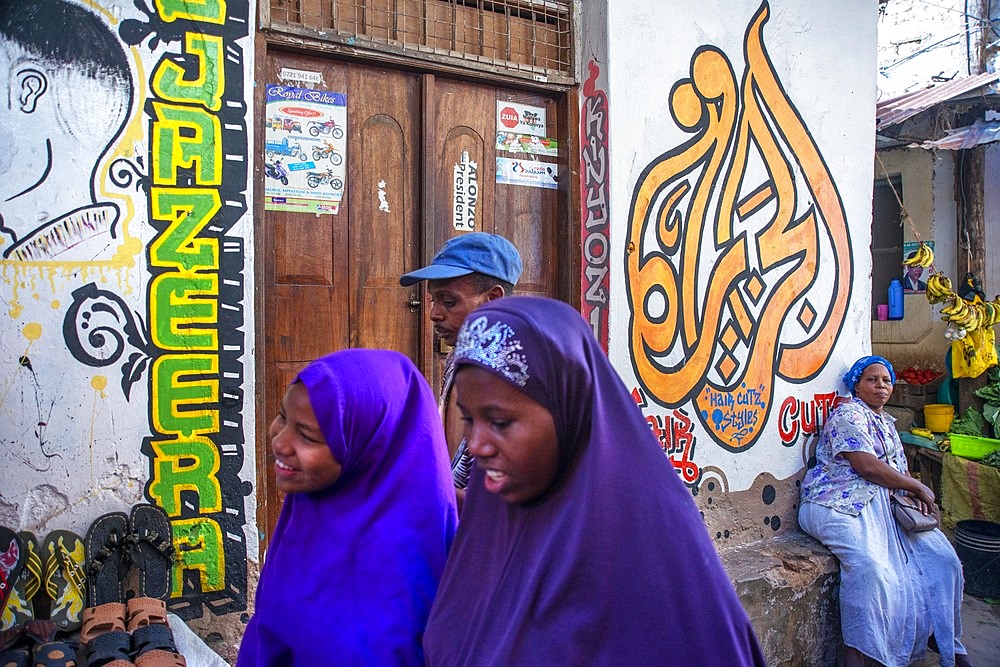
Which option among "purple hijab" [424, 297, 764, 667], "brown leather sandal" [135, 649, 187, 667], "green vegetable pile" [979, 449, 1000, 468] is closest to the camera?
"purple hijab" [424, 297, 764, 667]

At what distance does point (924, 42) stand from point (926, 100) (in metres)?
4.17

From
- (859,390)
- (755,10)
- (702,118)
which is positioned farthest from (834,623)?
(755,10)

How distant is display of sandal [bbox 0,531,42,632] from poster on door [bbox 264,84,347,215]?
5.21 feet

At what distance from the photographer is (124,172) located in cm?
280

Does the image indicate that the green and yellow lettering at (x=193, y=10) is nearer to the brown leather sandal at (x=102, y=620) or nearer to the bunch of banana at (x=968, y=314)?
the brown leather sandal at (x=102, y=620)

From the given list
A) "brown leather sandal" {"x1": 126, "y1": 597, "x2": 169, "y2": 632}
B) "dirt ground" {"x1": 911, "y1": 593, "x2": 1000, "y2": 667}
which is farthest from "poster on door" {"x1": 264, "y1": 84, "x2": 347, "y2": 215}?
"dirt ground" {"x1": 911, "y1": 593, "x2": 1000, "y2": 667}

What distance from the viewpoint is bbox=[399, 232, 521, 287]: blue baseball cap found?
231cm

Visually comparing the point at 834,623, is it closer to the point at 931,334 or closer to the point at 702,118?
the point at 702,118

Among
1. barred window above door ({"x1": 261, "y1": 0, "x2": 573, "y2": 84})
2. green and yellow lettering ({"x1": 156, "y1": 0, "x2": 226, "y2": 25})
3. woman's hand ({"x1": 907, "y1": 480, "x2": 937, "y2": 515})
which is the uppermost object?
barred window above door ({"x1": 261, "y1": 0, "x2": 573, "y2": 84})

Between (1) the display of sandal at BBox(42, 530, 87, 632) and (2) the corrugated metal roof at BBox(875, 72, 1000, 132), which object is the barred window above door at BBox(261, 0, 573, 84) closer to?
(1) the display of sandal at BBox(42, 530, 87, 632)

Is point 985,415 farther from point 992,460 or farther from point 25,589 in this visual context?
point 25,589

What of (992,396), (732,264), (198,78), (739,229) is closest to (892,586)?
(732,264)

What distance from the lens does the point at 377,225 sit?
354cm

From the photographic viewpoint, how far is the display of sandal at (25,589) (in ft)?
8.64
